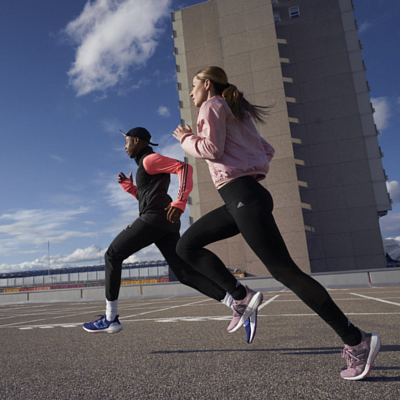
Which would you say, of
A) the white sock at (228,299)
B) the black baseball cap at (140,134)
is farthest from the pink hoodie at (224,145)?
the black baseball cap at (140,134)

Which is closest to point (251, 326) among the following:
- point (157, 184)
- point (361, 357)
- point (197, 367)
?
point (197, 367)

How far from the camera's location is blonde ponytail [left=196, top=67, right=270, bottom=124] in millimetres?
2316

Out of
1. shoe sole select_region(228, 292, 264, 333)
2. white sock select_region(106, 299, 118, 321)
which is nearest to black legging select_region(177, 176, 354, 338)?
shoe sole select_region(228, 292, 264, 333)

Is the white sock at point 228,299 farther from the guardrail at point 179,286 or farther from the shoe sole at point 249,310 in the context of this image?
the guardrail at point 179,286

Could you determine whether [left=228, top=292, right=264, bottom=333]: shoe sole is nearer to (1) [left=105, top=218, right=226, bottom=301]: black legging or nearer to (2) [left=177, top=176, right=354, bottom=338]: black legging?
(2) [left=177, top=176, right=354, bottom=338]: black legging

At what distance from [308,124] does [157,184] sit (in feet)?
89.6

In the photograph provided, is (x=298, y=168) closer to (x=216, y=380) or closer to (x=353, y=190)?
(x=353, y=190)

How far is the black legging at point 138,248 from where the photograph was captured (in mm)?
3153

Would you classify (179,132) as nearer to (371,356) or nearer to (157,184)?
(157,184)

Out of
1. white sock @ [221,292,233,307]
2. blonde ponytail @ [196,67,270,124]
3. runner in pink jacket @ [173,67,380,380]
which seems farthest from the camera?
white sock @ [221,292,233,307]

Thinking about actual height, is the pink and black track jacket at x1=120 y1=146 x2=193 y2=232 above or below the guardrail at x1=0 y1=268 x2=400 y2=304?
above

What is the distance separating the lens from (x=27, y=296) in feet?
60.6

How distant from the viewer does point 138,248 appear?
334cm

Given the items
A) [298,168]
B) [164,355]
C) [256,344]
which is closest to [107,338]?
[164,355]
